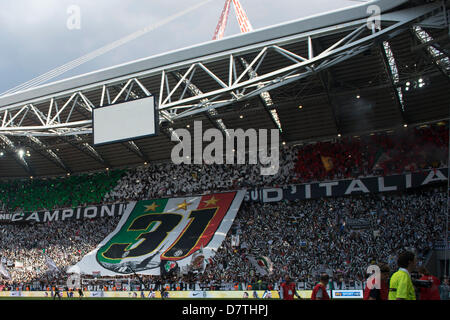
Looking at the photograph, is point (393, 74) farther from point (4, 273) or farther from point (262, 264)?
point (4, 273)

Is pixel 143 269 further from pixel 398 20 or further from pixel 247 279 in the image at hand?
pixel 398 20

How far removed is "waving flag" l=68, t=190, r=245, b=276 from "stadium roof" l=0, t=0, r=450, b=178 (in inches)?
198

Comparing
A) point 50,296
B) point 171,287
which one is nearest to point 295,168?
point 171,287

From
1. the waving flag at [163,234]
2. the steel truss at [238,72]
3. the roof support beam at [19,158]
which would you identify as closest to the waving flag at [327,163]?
the steel truss at [238,72]

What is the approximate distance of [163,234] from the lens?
34.9 m

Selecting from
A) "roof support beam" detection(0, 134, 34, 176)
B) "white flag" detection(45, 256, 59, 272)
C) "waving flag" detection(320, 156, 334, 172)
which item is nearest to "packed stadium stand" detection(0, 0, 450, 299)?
"waving flag" detection(320, 156, 334, 172)

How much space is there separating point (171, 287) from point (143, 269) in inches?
152

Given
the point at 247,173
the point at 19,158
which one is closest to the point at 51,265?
the point at 19,158

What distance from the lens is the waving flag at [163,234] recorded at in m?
31.6

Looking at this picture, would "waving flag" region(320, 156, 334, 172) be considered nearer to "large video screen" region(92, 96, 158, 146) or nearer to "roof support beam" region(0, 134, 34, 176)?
"large video screen" region(92, 96, 158, 146)

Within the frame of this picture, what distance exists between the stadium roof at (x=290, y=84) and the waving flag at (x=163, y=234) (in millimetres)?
5038

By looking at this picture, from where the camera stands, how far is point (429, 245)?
85.6ft

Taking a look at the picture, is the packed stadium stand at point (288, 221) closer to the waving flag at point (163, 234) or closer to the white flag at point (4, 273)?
the white flag at point (4, 273)

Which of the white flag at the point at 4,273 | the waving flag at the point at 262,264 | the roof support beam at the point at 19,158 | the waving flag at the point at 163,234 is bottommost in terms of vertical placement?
the white flag at the point at 4,273
